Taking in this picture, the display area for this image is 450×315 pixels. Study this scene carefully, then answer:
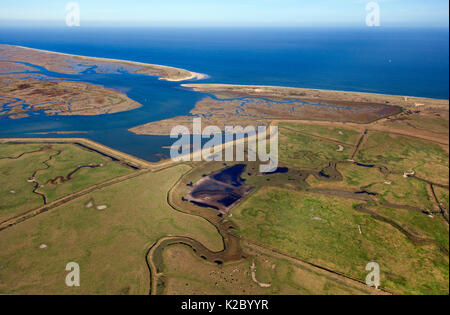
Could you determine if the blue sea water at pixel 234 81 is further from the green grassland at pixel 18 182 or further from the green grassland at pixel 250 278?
the green grassland at pixel 250 278

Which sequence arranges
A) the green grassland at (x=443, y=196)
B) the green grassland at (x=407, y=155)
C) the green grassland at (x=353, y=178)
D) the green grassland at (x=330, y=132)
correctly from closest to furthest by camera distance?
the green grassland at (x=443, y=196) < the green grassland at (x=353, y=178) < the green grassland at (x=407, y=155) < the green grassland at (x=330, y=132)

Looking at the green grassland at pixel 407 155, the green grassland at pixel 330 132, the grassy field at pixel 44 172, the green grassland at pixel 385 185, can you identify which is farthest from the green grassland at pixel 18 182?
the green grassland at pixel 407 155

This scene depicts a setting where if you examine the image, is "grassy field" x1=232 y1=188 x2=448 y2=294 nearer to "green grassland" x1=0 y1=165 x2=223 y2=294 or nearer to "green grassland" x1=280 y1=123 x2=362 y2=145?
"green grassland" x1=0 y1=165 x2=223 y2=294

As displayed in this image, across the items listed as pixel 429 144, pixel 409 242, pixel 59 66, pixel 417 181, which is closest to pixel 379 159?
pixel 417 181

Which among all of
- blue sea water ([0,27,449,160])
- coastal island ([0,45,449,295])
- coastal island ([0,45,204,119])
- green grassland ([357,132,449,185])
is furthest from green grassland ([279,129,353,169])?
coastal island ([0,45,204,119])

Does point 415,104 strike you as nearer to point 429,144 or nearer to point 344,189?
point 429,144

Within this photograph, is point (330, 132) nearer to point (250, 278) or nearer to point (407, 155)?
point (407, 155)
